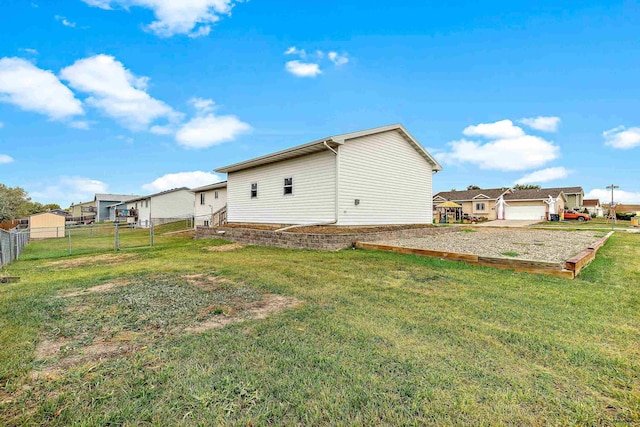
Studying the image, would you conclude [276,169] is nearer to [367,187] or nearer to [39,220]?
[367,187]

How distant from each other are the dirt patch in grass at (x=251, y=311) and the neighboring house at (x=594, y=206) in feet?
171

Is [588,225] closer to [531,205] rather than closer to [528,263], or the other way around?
[531,205]

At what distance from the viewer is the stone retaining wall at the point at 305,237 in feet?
28.6

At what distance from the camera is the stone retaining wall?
872 cm

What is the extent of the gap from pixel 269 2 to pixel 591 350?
48.2 ft

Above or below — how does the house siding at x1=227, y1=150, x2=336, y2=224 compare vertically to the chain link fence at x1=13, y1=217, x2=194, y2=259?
above

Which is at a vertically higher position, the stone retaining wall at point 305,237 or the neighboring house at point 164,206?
the neighboring house at point 164,206

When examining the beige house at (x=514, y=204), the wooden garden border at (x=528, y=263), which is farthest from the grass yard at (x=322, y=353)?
the beige house at (x=514, y=204)

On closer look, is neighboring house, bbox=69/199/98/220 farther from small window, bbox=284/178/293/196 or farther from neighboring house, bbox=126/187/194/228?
small window, bbox=284/178/293/196

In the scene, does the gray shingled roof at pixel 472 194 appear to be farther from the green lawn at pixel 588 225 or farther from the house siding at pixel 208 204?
the house siding at pixel 208 204

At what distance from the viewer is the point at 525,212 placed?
1227 inches

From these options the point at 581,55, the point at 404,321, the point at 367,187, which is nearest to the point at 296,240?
the point at 367,187

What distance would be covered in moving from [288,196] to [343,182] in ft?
10.3

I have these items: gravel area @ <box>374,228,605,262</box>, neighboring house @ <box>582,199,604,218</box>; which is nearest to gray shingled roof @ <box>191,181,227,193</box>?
gravel area @ <box>374,228,605,262</box>
